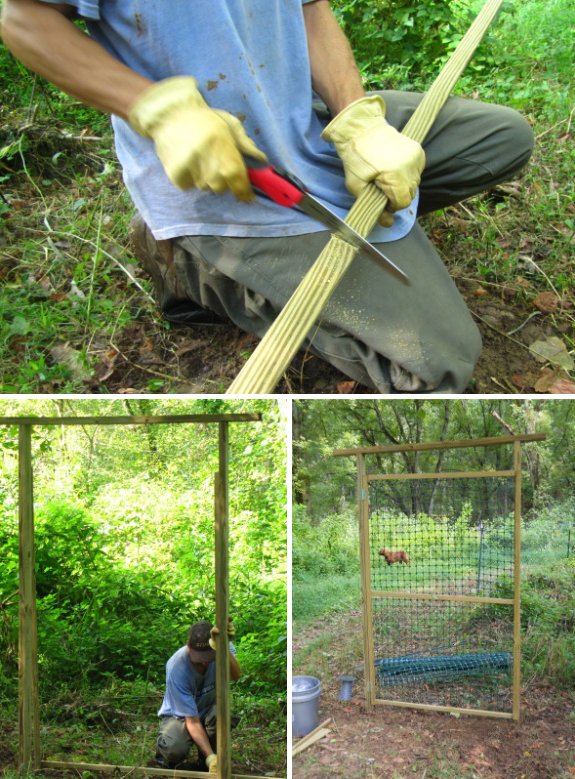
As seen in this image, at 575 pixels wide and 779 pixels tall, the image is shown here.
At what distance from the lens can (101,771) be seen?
2629 millimetres

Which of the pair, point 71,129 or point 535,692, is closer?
point 535,692

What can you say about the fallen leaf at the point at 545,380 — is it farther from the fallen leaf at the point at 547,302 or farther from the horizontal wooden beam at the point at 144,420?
the horizontal wooden beam at the point at 144,420

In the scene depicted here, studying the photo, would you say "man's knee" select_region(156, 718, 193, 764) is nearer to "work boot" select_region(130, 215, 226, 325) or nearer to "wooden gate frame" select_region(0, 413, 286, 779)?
"wooden gate frame" select_region(0, 413, 286, 779)

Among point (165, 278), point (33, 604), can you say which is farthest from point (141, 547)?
point (165, 278)

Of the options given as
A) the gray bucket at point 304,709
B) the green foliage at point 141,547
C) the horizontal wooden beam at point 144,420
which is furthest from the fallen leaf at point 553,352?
the gray bucket at point 304,709

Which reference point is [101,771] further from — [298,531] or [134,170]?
[134,170]

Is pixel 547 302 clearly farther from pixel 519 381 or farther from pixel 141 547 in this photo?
pixel 141 547

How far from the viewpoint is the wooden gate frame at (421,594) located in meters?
2.58

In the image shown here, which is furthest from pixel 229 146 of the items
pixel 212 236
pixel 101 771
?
pixel 101 771

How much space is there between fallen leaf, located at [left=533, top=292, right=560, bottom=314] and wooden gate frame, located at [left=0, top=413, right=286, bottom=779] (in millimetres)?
1367

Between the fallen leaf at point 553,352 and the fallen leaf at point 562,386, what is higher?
the fallen leaf at point 553,352

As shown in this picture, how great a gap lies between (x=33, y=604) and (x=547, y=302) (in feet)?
7.24

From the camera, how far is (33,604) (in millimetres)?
2539

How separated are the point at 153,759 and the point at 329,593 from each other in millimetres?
909
